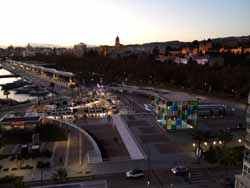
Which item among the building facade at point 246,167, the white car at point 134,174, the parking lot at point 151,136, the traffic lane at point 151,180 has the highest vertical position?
the building facade at point 246,167

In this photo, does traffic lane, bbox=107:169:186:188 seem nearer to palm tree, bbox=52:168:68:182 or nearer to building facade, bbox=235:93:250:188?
palm tree, bbox=52:168:68:182

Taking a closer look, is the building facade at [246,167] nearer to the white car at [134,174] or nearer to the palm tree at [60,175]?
the white car at [134,174]

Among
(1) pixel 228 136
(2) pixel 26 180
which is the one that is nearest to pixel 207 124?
(1) pixel 228 136

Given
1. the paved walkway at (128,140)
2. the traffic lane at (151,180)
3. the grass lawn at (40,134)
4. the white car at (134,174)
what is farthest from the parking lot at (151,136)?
the grass lawn at (40,134)

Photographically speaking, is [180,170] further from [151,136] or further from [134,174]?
[151,136]

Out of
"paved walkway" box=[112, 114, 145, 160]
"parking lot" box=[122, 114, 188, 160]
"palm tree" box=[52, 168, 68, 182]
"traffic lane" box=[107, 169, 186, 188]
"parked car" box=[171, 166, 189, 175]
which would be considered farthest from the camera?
"parking lot" box=[122, 114, 188, 160]

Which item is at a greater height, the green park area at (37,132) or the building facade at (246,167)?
the building facade at (246,167)

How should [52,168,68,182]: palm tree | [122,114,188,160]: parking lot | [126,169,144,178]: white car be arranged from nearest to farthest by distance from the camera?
[52,168,68,182]: palm tree → [126,169,144,178]: white car → [122,114,188,160]: parking lot

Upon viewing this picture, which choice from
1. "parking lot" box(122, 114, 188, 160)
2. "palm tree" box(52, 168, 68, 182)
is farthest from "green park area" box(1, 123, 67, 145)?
"palm tree" box(52, 168, 68, 182)
